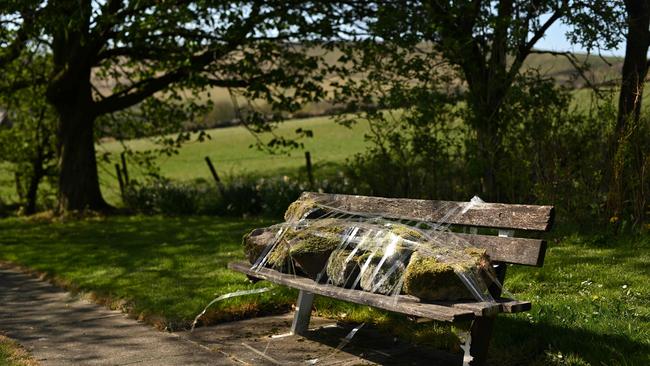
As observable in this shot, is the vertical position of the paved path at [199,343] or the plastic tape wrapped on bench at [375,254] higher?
the plastic tape wrapped on bench at [375,254]

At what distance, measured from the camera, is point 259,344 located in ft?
21.2

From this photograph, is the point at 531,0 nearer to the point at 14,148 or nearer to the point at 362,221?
the point at 362,221

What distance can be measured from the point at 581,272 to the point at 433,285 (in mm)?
3398

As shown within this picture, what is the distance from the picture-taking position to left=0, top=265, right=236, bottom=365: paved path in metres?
6.21

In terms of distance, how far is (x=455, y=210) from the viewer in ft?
19.1

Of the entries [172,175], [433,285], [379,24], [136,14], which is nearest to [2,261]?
[136,14]

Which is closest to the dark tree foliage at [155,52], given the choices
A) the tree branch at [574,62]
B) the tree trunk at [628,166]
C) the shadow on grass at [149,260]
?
the shadow on grass at [149,260]

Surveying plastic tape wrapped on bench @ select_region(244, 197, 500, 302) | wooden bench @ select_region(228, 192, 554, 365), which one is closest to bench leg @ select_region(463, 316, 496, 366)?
wooden bench @ select_region(228, 192, 554, 365)

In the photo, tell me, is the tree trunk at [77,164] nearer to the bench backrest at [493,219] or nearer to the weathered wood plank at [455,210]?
the weathered wood plank at [455,210]

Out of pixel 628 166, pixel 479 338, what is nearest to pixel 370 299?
pixel 479 338

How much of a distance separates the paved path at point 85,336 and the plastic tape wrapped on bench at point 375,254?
895mm

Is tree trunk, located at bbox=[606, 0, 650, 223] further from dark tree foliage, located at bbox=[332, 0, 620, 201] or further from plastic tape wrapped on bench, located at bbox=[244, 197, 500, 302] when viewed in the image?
plastic tape wrapped on bench, located at bbox=[244, 197, 500, 302]

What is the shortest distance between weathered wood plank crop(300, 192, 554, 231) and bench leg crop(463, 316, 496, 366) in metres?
0.60

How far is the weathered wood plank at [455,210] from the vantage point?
203 inches
